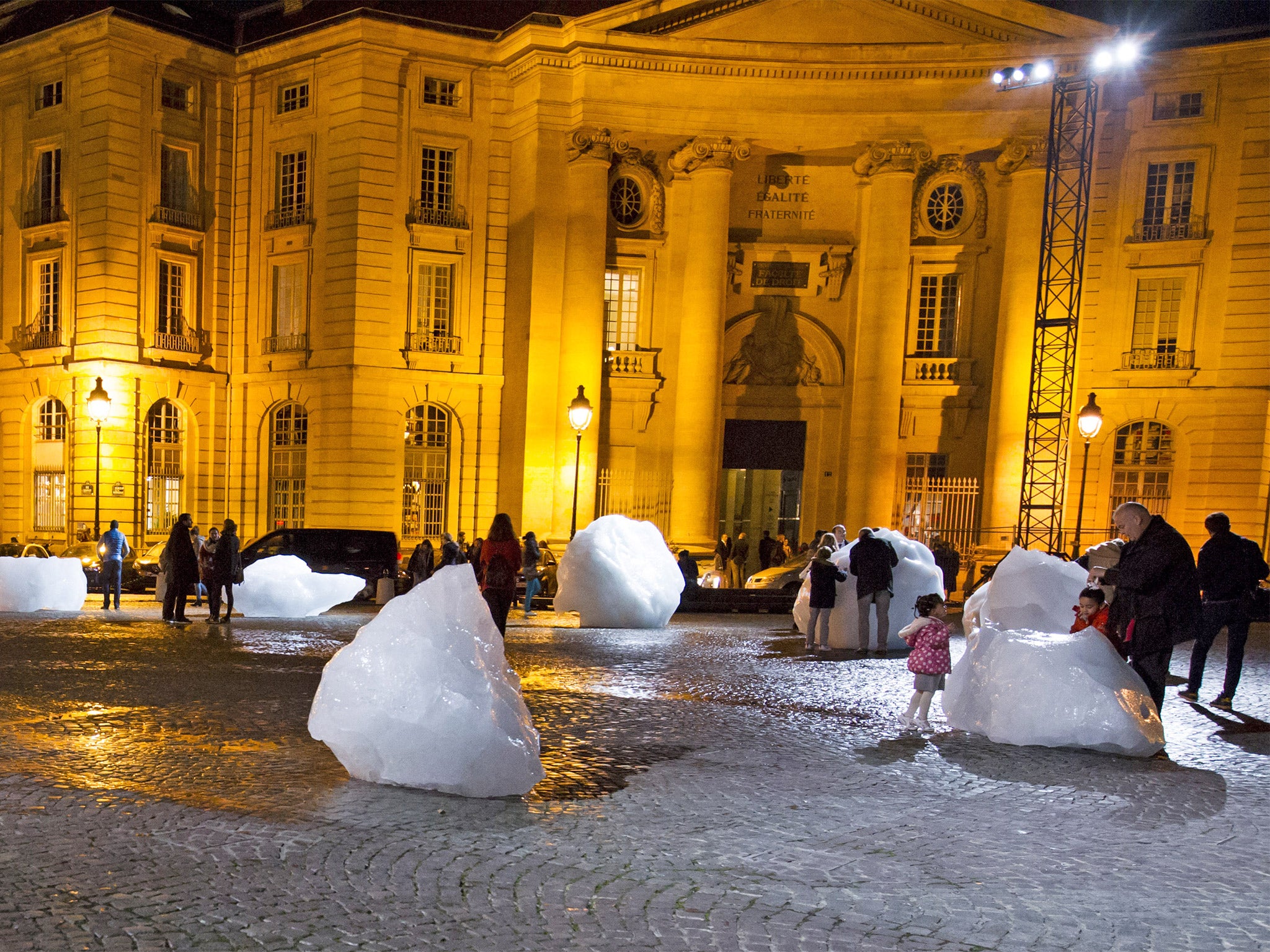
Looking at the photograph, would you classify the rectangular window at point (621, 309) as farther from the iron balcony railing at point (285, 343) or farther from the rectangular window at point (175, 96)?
the rectangular window at point (175, 96)

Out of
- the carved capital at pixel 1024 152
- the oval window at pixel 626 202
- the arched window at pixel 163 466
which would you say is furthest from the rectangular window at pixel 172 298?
the carved capital at pixel 1024 152

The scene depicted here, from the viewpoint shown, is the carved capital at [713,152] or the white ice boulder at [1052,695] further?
the carved capital at [713,152]

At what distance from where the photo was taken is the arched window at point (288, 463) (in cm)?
3158

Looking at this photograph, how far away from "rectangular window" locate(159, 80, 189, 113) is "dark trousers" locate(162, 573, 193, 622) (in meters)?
20.2

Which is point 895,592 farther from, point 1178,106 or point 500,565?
point 1178,106

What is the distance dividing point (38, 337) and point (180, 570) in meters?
19.2

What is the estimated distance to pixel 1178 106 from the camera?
30.0 m

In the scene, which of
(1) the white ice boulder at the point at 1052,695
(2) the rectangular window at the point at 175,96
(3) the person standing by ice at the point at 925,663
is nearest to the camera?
(1) the white ice boulder at the point at 1052,695

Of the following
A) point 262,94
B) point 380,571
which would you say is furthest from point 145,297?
point 380,571

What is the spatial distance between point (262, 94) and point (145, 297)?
274 inches

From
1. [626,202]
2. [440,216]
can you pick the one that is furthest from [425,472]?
[626,202]

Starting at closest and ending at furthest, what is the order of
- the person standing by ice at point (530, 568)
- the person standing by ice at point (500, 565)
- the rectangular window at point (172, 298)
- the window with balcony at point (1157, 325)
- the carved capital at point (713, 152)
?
1. the person standing by ice at point (500, 565)
2. the person standing by ice at point (530, 568)
3. the carved capital at point (713, 152)
4. the window with balcony at point (1157, 325)
5. the rectangular window at point (172, 298)

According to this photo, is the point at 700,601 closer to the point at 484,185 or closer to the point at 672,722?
the point at 672,722

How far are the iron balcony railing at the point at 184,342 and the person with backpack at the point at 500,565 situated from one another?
2117 cm
